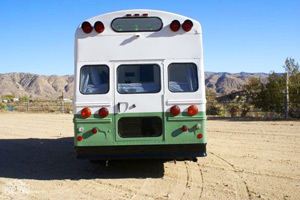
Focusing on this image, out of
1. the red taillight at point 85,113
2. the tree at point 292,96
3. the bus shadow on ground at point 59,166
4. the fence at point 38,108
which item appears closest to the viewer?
the red taillight at point 85,113

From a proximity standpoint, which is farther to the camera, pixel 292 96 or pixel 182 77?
pixel 292 96

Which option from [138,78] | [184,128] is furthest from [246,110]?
[138,78]

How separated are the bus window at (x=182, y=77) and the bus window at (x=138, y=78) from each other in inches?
10.6

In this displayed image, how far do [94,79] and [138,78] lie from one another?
2.78 feet

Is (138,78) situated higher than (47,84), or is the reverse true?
(47,84)

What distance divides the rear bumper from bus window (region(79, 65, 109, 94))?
1.11 m

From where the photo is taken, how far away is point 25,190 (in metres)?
6.78

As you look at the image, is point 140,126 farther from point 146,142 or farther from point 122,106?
point 122,106

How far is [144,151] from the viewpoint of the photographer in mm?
7133

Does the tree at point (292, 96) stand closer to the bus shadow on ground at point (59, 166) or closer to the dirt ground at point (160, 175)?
the dirt ground at point (160, 175)

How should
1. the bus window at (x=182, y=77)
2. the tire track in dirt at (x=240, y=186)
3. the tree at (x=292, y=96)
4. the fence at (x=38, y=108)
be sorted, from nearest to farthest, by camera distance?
the tire track in dirt at (x=240, y=186) → the bus window at (x=182, y=77) → the tree at (x=292, y=96) → the fence at (x=38, y=108)


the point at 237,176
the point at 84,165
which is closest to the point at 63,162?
the point at 84,165

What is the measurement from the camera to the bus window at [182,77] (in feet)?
23.6

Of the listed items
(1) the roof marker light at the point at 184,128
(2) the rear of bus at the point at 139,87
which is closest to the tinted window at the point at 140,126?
(2) the rear of bus at the point at 139,87
